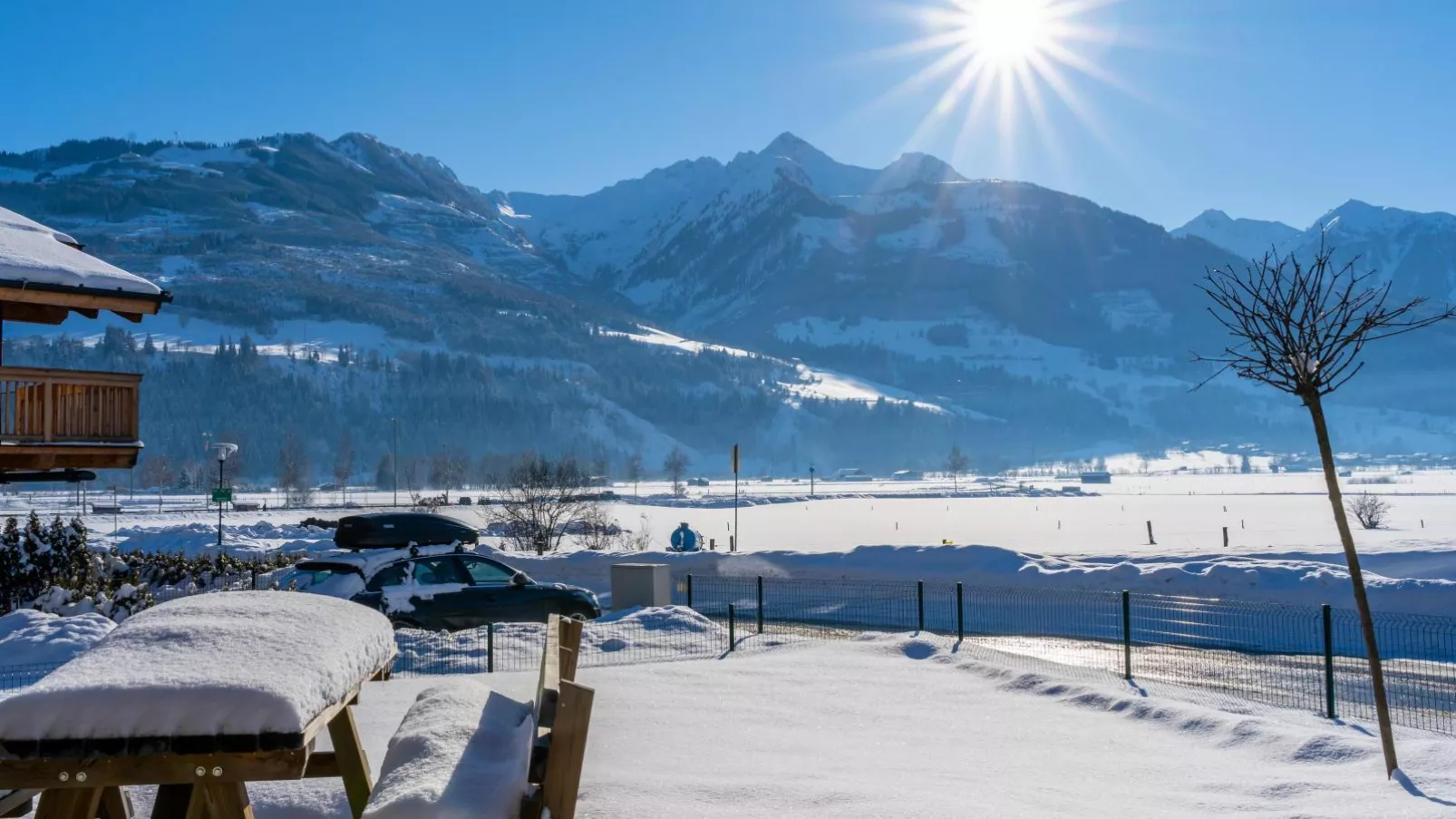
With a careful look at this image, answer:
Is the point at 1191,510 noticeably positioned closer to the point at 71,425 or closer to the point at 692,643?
the point at 692,643

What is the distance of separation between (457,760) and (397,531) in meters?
16.2

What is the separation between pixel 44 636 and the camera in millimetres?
14664

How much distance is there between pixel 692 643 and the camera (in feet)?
52.6

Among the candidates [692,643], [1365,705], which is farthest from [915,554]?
[1365,705]

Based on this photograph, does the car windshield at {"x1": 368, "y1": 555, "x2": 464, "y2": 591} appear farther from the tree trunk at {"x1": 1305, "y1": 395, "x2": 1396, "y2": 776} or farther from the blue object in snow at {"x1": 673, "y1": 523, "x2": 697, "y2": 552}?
the blue object in snow at {"x1": 673, "y1": 523, "x2": 697, "y2": 552}

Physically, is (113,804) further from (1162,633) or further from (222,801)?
(1162,633)

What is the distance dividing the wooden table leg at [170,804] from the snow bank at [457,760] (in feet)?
3.05

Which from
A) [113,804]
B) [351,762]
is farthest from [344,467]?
[351,762]

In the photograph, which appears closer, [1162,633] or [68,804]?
[68,804]

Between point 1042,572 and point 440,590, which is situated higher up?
point 440,590

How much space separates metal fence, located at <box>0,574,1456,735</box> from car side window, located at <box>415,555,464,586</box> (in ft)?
3.87

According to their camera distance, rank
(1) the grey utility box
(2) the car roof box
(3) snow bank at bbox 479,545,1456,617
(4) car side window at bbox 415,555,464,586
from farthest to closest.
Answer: (3) snow bank at bbox 479,545,1456,617
(1) the grey utility box
(2) the car roof box
(4) car side window at bbox 415,555,464,586

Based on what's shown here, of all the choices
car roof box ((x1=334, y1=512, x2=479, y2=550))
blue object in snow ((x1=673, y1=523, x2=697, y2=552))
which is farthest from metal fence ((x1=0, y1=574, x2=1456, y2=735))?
blue object in snow ((x1=673, y1=523, x2=697, y2=552))

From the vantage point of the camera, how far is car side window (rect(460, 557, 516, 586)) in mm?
17469
